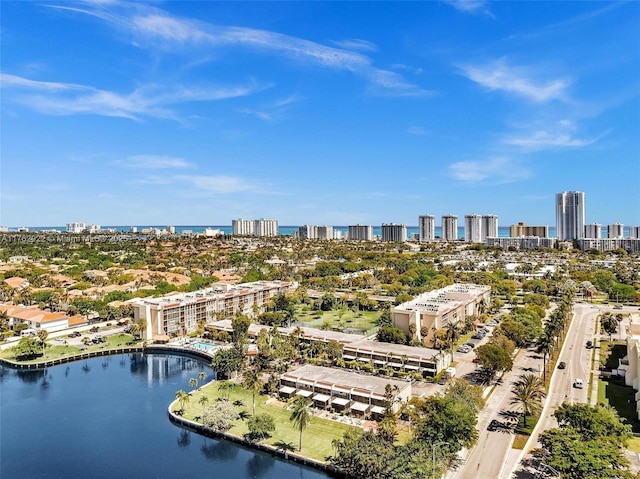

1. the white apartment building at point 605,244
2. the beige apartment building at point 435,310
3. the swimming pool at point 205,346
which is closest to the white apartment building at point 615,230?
the white apartment building at point 605,244

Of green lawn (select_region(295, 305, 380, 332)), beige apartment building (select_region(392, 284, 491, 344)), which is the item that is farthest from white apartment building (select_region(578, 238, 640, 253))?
green lawn (select_region(295, 305, 380, 332))

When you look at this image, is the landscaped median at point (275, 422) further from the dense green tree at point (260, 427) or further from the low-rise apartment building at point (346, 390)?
the low-rise apartment building at point (346, 390)

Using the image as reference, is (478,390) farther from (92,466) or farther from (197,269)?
(197,269)

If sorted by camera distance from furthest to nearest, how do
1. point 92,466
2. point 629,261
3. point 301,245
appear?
point 301,245 < point 629,261 < point 92,466

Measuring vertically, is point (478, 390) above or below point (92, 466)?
above

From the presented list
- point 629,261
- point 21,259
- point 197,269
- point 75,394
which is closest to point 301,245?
point 197,269

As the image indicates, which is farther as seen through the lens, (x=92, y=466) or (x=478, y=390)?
(x=478, y=390)
